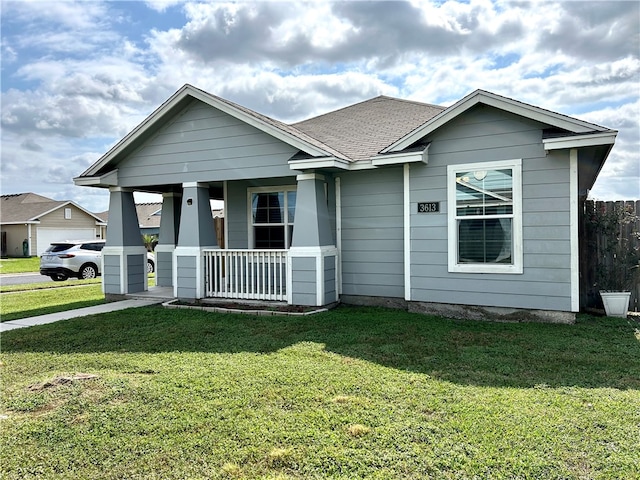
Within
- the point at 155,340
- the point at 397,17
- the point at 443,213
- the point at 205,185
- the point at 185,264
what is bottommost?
the point at 155,340

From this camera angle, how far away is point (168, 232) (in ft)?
39.0

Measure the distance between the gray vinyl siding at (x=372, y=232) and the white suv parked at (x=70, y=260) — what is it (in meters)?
12.3

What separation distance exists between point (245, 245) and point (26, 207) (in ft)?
106

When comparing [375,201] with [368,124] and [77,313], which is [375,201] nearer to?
[368,124]

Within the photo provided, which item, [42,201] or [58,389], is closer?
[58,389]

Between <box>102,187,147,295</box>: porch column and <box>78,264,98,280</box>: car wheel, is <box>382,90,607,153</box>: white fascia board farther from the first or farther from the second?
<box>78,264,98,280</box>: car wheel

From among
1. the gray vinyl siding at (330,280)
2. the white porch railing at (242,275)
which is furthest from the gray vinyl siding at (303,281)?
the white porch railing at (242,275)

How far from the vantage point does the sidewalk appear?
7551mm

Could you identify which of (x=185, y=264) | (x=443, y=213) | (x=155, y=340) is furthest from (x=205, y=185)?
(x=443, y=213)

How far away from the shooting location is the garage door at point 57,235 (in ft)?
108

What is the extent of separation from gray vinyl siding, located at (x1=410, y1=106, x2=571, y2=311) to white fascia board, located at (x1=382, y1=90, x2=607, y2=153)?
0.71 ft

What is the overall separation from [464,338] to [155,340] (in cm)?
438

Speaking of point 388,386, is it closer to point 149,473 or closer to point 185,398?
point 185,398

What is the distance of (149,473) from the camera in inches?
105
